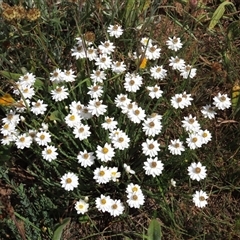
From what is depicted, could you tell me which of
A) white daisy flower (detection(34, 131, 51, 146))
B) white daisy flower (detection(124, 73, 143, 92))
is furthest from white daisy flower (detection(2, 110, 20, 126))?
white daisy flower (detection(124, 73, 143, 92))

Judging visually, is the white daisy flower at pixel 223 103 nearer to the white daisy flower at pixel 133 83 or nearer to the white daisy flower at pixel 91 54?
the white daisy flower at pixel 133 83

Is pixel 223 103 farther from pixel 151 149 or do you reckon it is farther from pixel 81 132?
pixel 81 132

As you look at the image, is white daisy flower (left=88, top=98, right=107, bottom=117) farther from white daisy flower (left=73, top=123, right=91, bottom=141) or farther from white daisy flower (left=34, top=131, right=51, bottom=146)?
white daisy flower (left=34, top=131, right=51, bottom=146)

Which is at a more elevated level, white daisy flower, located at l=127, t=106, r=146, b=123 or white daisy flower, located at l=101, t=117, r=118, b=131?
white daisy flower, located at l=127, t=106, r=146, b=123

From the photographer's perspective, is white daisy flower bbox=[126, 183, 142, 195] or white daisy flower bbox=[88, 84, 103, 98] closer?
white daisy flower bbox=[126, 183, 142, 195]

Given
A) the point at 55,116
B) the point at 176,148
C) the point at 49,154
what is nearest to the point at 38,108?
the point at 55,116

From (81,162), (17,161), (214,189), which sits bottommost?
(17,161)

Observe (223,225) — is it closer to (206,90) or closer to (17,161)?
(206,90)

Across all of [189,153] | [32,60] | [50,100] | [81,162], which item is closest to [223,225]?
[189,153]
